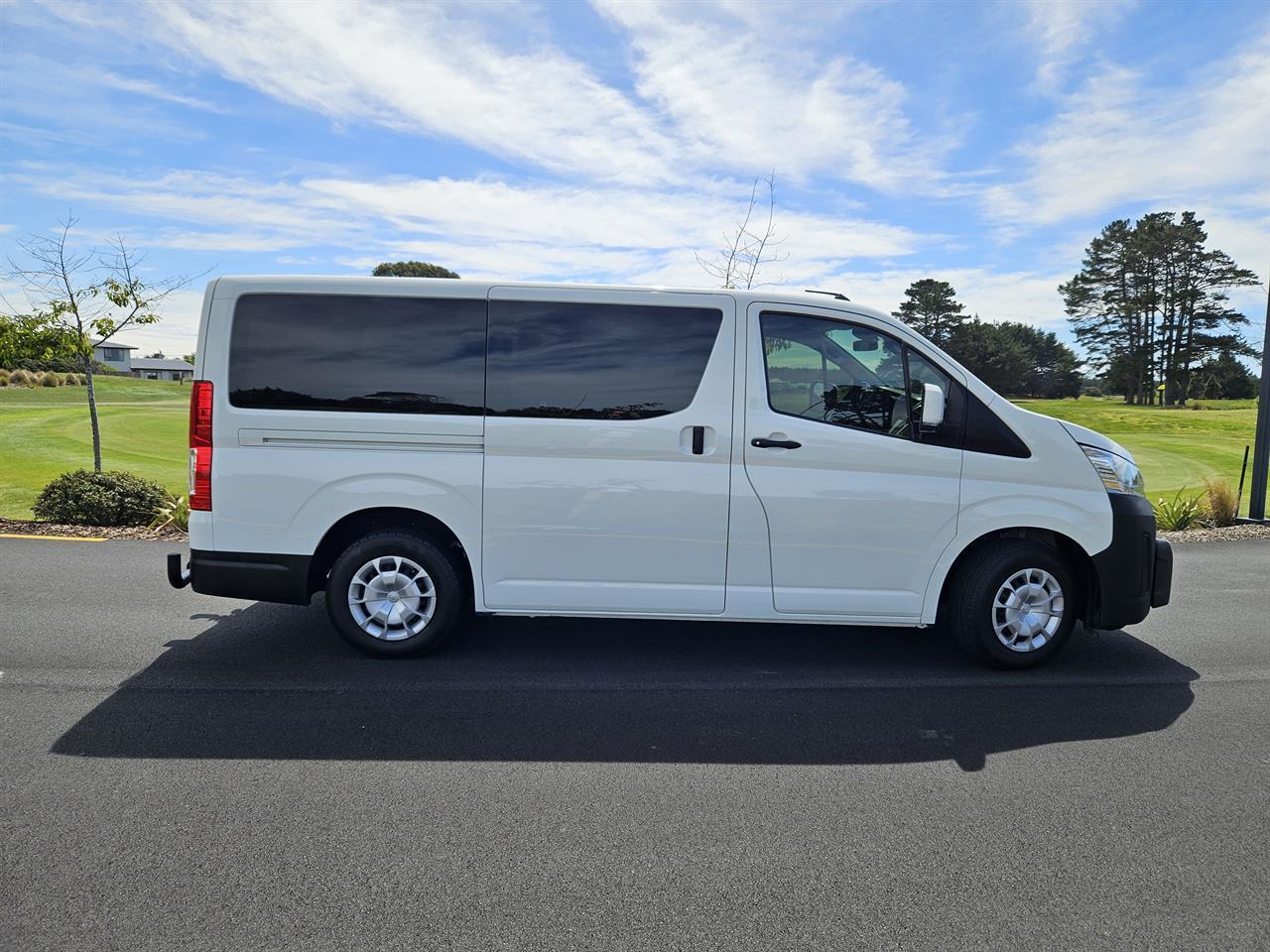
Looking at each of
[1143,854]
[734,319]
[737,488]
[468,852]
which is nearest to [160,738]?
[468,852]

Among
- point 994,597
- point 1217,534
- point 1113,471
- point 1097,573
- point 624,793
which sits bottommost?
point 624,793

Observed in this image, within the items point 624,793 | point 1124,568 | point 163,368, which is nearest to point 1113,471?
point 1124,568

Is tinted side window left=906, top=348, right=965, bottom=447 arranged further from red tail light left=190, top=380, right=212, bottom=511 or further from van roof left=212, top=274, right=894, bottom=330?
red tail light left=190, top=380, right=212, bottom=511

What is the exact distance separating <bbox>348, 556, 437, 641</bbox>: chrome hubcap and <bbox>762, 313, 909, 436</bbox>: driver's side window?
2.25 meters

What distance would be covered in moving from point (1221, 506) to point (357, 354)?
38.0 feet

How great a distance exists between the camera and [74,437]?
66.7 feet

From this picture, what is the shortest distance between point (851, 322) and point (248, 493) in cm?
354

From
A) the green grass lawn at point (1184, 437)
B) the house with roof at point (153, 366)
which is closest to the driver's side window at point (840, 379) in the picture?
the green grass lawn at point (1184, 437)

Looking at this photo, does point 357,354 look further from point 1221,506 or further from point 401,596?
point 1221,506

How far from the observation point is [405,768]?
363cm

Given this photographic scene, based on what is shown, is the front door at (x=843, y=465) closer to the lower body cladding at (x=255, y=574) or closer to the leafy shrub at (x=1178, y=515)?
the lower body cladding at (x=255, y=574)

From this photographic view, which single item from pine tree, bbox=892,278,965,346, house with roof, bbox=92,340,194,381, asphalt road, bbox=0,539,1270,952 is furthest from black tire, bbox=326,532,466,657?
house with roof, bbox=92,340,194,381

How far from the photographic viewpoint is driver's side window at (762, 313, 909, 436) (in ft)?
15.8

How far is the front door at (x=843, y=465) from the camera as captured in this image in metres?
4.79
